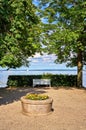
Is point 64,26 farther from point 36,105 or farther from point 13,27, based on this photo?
point 36,105

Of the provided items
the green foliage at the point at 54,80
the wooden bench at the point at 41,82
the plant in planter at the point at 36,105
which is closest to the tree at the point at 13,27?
the plant in planter at the point at 36,105

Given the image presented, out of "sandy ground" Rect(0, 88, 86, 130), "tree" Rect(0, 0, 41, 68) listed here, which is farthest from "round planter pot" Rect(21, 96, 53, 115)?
"tree" Rect(0, 0, 41, 68)

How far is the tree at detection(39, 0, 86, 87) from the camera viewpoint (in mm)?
17797

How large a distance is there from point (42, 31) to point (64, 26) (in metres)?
1.77

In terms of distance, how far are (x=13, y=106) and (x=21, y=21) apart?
403 centimetres

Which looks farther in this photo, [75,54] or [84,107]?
[75,54]

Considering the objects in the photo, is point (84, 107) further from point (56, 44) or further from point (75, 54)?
point (75, 54)

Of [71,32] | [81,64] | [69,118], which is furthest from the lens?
[81,64]

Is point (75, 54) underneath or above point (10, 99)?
above

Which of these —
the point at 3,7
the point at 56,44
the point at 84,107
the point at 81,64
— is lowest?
the point at 84,107

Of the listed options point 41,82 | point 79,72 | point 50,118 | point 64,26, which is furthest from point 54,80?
point 50,118

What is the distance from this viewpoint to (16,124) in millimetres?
9383

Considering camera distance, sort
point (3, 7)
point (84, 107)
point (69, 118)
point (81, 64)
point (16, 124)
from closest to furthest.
Result: point (16, 124), point (69, 118), point (3, 7), point (84, 107), point (81, 64)

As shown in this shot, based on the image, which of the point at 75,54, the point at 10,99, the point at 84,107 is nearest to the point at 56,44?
the point at 75,54
